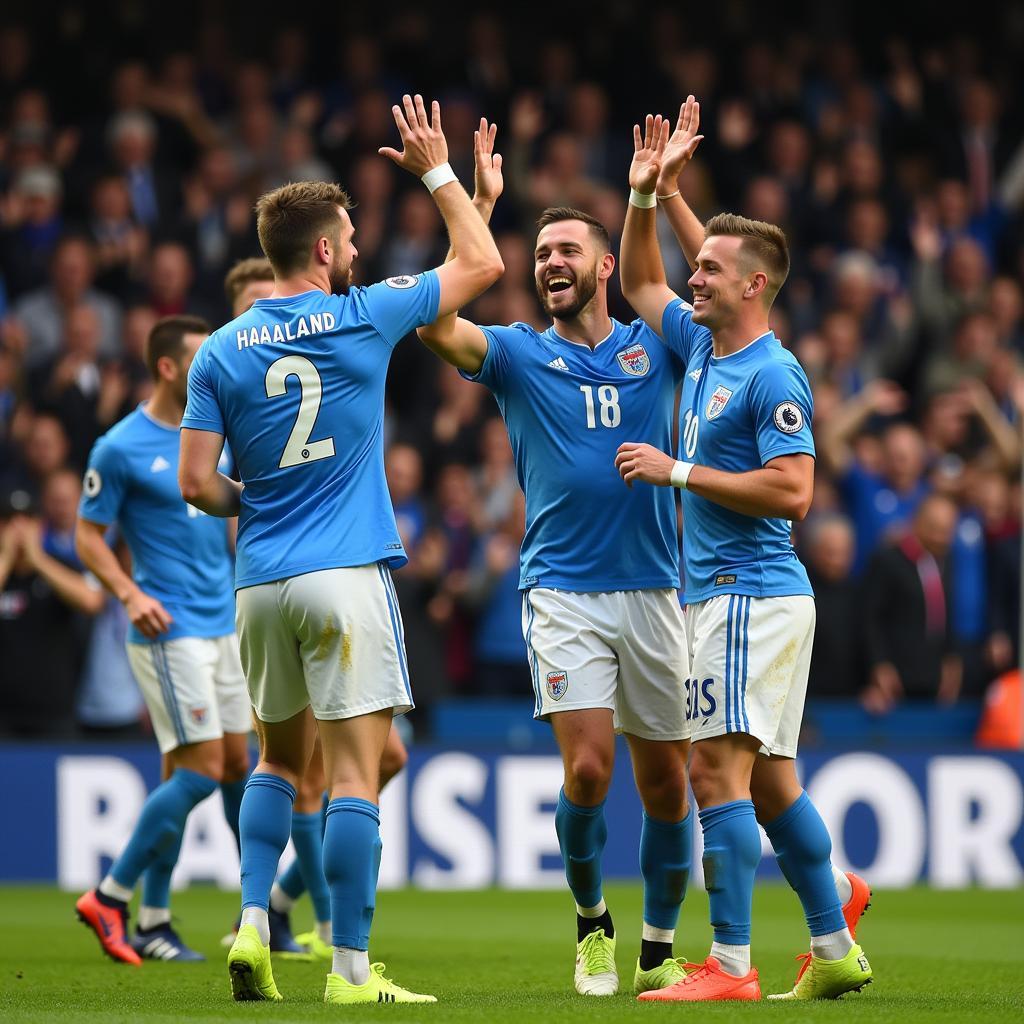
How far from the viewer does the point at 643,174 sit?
6812 millimetres

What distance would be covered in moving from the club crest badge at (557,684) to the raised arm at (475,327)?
3.95 feet

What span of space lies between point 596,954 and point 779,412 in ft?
6.83

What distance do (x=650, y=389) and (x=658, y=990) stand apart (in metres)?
2.17

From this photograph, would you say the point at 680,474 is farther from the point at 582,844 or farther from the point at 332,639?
the point at 582,844

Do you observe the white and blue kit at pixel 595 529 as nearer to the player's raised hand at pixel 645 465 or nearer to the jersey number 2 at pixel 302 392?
the player's raised hand at pixel 645 465

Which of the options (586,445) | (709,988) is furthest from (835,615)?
(709,988)

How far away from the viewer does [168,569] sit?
824 cm

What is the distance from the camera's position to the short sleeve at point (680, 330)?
6.75 metres

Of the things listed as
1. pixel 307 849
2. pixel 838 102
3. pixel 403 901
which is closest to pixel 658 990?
pixel 307 849

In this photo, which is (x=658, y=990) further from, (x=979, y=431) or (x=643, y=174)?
(x=979, y=431)

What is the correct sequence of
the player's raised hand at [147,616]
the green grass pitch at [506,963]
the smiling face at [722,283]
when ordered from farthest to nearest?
the player's raised hand at [147,616] → the smiling face at [722,283] → the green grass pitch at [506,963]

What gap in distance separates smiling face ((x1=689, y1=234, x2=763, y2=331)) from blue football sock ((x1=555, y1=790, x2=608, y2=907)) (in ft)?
5.84

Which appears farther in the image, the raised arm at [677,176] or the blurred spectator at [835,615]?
the blurred spectator at [835,615]

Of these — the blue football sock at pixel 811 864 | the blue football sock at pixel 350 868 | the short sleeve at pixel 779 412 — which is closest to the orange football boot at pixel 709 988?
the blue football sock at pixel 811 864
